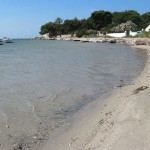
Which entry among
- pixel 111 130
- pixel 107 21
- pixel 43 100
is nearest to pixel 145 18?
pixel 107 21

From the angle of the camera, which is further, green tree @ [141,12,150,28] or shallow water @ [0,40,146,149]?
green tree @ [141,12,150,28]

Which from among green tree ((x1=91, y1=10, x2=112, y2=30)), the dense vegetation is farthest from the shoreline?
green tree ((x1=91, y1=10, x2=112, y2=30))

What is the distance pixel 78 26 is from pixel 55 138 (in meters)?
178

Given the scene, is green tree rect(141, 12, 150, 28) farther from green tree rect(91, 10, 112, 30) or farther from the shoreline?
the shoreline

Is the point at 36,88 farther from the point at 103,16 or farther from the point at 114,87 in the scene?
the point at 103,16

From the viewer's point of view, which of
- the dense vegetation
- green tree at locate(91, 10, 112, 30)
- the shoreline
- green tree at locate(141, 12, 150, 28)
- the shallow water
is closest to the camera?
the shoreline

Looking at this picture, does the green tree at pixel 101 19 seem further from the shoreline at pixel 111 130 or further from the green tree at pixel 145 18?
the shoreline at pixel 111 130

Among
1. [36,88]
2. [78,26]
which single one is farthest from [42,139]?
[78,26]

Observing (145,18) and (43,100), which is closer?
(43,100)

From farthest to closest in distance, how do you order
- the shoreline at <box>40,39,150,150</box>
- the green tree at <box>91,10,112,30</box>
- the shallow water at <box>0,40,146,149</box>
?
the green tree at <box>91,10,112,30</box> < the shallow water at <box>0,40,146,149</box> < the shoreline at <box>40,39,150,150</box>

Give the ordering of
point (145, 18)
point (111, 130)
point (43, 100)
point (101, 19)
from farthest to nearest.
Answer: point (145, 18)
point (101, 19)
point (43, 100)
point (111, 130)

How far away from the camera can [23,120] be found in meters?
13.7

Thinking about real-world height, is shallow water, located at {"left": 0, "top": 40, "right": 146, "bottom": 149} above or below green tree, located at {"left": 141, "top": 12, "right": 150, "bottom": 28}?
above

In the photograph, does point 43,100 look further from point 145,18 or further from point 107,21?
point 145,18
